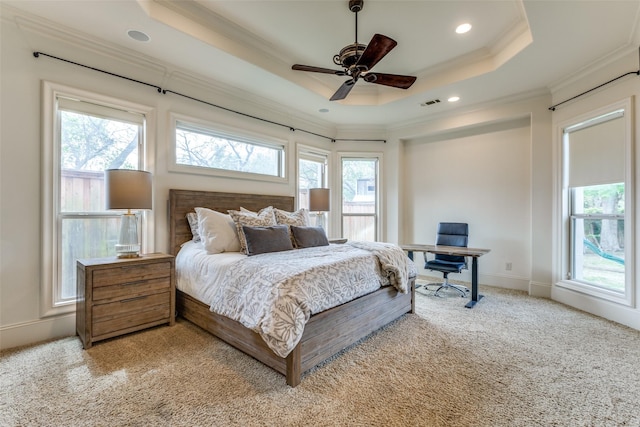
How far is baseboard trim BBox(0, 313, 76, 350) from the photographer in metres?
2.38

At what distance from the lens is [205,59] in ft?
10.2

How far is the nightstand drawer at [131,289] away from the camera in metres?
2.39

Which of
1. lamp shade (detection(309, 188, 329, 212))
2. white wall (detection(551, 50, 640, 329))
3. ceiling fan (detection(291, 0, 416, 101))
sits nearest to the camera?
ceiling fan (detection(291, 0, 416, 101))

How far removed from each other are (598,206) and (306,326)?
3746 mm

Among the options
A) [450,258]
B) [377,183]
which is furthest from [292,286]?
[377,183]

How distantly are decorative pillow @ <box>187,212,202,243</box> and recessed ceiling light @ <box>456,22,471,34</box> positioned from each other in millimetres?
3407

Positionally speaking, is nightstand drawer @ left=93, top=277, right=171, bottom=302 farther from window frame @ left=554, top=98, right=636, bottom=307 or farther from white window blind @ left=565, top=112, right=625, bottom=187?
white window blind @ left=565, top=112, right=625, bottom=187

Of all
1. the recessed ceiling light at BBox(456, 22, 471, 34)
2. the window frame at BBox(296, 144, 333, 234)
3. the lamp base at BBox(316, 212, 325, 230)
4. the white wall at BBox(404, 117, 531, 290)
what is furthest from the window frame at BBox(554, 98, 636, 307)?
the window frame at BBox(296, 144, 333, 234)

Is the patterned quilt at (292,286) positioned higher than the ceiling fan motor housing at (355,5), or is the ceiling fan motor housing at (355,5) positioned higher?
the ceiling fan motor housing at (355,5)

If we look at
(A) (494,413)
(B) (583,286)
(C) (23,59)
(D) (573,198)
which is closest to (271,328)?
(A) (494,413)

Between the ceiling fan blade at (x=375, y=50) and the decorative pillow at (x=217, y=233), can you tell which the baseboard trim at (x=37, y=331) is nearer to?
the decorative pillow at (x=217, y=233)

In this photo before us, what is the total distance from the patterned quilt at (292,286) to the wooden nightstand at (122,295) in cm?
67

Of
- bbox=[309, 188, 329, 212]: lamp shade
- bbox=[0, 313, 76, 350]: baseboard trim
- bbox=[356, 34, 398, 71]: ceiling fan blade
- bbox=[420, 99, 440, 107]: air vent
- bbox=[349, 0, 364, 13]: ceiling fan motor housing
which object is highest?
bbox=[349, 0, 364, 13]: ceiling fan motor housing

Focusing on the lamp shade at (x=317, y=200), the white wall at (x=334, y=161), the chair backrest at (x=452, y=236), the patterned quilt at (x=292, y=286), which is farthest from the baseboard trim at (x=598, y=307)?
the lamp shade at (x=317, y=200)
